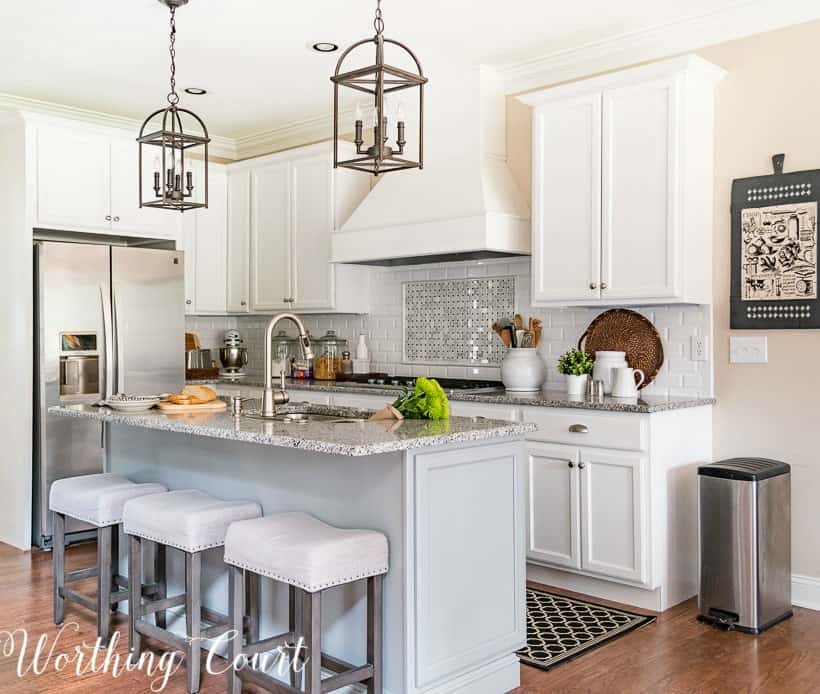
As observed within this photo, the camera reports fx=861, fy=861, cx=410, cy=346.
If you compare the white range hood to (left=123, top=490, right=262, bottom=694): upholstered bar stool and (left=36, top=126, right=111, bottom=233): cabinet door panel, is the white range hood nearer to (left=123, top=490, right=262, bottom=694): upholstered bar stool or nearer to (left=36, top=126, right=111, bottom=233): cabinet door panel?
(left=36, top=126, right=111, bottom=233): cabinet door panel

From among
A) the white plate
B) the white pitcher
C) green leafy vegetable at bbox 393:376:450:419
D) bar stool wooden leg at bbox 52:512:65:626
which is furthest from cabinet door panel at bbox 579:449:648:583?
bar stool wooden leg at bbox 52:512:65:626

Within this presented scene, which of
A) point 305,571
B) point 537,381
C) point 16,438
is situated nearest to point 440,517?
point 305,571

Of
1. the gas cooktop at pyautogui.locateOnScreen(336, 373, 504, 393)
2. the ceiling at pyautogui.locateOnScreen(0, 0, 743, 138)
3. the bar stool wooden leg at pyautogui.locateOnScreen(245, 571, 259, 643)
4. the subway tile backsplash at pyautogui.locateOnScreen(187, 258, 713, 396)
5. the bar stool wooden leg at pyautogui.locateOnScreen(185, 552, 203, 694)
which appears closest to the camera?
the bar stool wooden leg at pyautogui.locateOnScreen(185, 552, 203, 694)

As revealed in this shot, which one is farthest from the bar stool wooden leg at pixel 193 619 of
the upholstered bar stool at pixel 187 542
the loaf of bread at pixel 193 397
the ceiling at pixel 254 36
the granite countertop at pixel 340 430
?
the ceiling at pixel 254 36

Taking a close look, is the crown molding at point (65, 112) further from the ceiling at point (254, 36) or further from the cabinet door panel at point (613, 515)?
the cabinet door panel at point (613, 515)

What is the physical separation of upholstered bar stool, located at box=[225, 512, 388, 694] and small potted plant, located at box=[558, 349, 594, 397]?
6.05 ft

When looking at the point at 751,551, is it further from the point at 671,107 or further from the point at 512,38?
the point at 512,38

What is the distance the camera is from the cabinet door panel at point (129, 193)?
538cm

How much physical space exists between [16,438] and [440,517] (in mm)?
3265

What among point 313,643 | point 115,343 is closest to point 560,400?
point 313,643

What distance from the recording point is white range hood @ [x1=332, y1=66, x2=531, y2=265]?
14.7 ft

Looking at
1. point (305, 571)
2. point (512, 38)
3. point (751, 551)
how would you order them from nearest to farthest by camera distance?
1. point (305, 571)
2. point (751, 551)
3. point (512, 38)

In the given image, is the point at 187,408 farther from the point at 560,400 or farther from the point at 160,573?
the point at 560,400

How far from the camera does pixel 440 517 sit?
270cm
